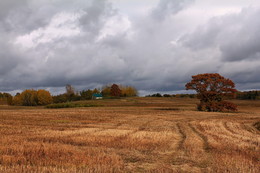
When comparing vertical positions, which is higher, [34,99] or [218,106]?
[34,99]

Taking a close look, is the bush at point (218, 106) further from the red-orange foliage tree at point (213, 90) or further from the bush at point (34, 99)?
the bush at point (34, 99)

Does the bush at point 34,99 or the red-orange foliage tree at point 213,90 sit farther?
the bush at point 34,99

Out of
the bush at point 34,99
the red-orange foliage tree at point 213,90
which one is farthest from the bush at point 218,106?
the bush at point 34,99

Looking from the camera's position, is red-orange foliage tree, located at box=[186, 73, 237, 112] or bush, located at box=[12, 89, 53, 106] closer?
red-orange foliage tree, located at box=[186, 73, 237, 112]

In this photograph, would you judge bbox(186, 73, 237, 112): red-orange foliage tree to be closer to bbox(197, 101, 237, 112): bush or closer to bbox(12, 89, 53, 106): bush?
bbox(197, 101, 237, 112): bush

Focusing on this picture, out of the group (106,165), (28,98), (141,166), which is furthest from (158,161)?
(28,98)

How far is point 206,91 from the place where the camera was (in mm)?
48281

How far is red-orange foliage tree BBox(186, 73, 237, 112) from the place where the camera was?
47719 mm

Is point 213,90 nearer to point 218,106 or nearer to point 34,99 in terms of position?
point 218,106

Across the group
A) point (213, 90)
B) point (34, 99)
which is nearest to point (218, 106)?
point (213, 90)

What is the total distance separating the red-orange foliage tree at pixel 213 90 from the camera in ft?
157

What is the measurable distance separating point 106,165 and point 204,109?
43.1 meters

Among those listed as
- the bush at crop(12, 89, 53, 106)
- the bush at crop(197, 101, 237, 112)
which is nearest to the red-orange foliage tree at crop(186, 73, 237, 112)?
the bush at crop(197, 101, 237, 112)

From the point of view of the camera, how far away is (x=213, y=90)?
4862 cm
